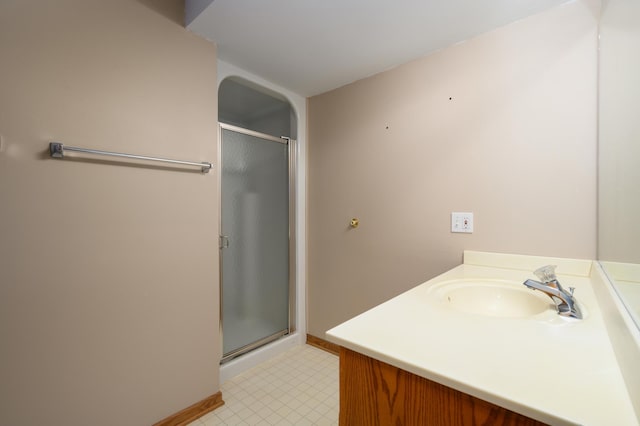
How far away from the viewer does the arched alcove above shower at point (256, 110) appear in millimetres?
2432

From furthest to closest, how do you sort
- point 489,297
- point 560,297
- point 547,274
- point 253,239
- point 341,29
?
point 253,239
point 341,29
point 489,297
point 547,274
point 560,297

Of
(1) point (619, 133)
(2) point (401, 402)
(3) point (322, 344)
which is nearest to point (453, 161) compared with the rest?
(1) point (619, 133)

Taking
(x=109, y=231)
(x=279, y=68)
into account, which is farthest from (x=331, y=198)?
(x=109, y=231)

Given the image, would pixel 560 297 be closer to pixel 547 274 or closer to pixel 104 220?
pixel 547 274

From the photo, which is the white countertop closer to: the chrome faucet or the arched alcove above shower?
the chrome faucet

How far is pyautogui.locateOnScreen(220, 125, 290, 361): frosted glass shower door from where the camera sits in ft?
6.25

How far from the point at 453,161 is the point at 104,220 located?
175cm

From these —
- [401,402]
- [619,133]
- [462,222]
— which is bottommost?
[401,402]

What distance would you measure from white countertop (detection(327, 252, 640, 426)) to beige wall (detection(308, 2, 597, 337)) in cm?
58

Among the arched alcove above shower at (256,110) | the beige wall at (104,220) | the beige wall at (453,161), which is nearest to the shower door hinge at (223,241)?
the beige wall at (104,220)

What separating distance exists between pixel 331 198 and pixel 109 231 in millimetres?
1410

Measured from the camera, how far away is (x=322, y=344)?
7.49ft

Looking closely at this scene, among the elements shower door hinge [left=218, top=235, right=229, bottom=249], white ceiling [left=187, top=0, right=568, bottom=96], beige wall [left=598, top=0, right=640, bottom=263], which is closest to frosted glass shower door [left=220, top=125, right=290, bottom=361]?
shower door hinge [left=218, top=235, right=229, bottom=249]

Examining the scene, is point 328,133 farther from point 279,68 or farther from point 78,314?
point 78,314
